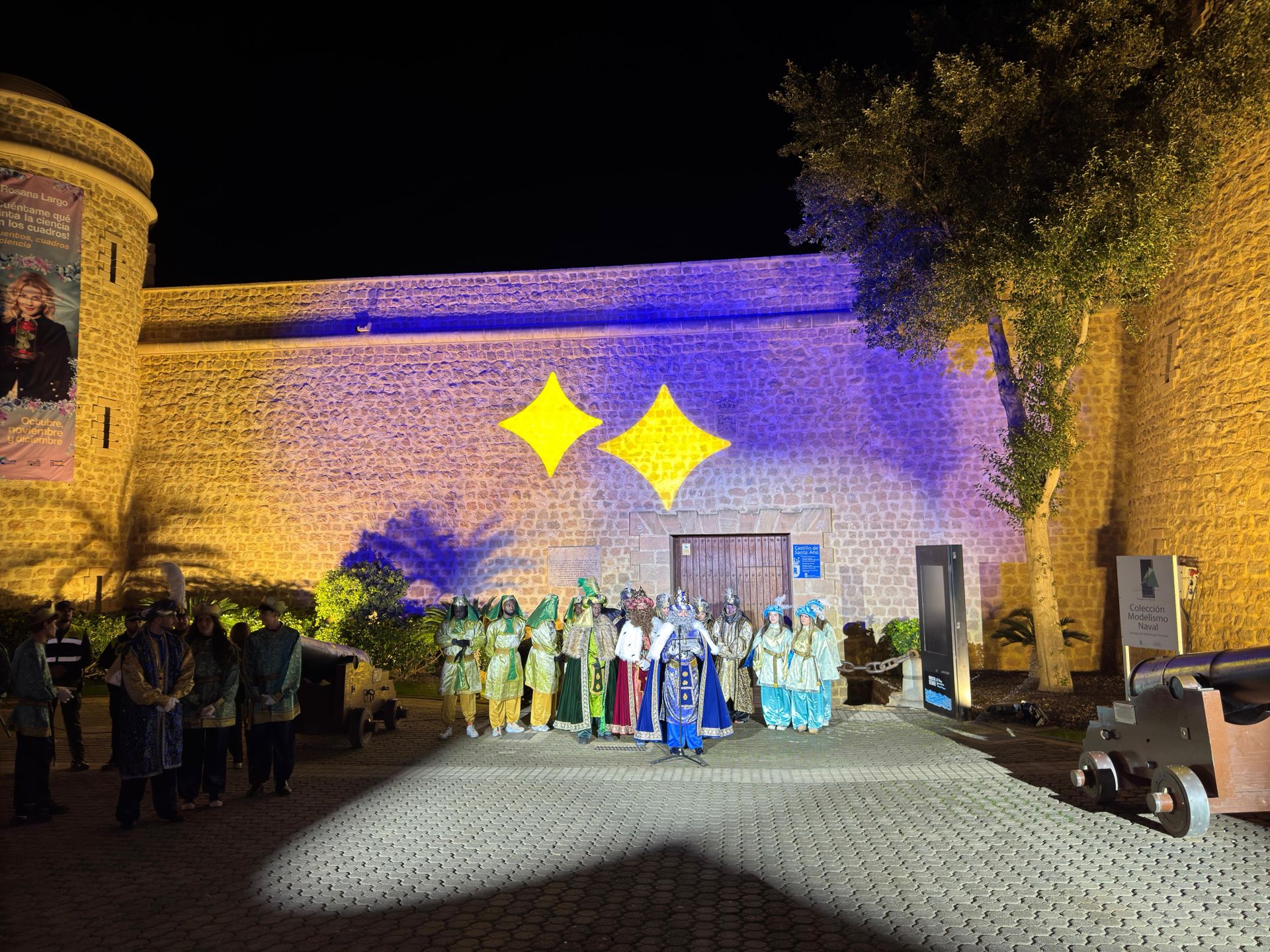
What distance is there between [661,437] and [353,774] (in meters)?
7.46

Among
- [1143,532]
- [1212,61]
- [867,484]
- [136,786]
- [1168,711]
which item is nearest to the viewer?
[1168,711]

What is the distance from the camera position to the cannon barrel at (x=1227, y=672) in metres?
4.45

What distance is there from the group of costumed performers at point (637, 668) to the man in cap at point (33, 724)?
11.6 ft

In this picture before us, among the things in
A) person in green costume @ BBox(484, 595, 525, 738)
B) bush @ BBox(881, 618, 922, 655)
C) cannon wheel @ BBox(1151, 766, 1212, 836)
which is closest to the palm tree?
bush @ BBox(881, 618, 922, 655)

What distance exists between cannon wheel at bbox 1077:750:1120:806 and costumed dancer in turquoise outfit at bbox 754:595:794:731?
3583 millimetres

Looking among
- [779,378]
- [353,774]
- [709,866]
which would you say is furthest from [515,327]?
[709,866]

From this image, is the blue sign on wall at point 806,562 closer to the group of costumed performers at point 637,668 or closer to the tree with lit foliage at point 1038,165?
the tree with lit foliage at point 1038,165

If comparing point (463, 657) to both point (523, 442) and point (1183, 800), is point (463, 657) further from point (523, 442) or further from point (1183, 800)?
point (1183, 800)

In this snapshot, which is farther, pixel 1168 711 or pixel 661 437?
pixel 661 437

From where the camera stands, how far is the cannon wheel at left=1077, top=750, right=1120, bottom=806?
510 cm

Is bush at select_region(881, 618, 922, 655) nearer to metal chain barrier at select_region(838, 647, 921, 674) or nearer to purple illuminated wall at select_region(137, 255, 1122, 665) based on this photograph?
purple illuminated wall at select_region(137, 255, 1122, 665)

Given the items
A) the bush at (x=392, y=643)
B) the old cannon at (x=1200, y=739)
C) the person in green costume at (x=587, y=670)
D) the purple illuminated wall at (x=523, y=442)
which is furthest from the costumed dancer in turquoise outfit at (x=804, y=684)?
the bush at (x=392, y=643)

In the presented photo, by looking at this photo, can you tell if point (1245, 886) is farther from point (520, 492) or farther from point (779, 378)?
point (520, 492)

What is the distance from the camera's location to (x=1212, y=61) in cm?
821
